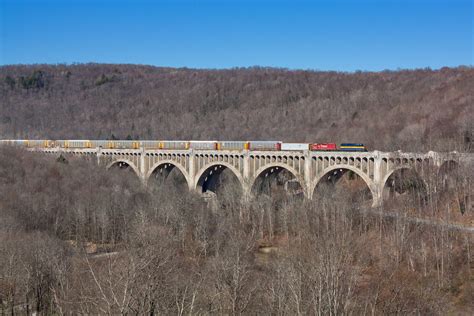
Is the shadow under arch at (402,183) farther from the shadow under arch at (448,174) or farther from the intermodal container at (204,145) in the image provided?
the intermodal container at (204,145)

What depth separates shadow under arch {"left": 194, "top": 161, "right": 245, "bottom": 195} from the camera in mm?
66919

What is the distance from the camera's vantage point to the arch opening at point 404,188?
169 ft

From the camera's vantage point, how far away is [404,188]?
55.7 metres

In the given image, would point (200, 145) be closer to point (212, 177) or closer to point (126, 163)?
point (212, 177)

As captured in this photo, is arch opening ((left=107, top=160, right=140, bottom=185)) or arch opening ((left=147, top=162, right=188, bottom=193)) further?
arch opening ((left=147, top=162, right=188, bottom=193))

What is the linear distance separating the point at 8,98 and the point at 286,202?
10118 cm

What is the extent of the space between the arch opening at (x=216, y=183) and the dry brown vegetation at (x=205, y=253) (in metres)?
4.25

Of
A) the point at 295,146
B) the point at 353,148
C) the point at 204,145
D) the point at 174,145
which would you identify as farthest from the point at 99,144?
the point at 353,148

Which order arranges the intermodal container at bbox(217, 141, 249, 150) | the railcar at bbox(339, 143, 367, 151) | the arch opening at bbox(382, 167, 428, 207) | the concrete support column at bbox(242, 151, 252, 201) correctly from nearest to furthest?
1. the arch opening at bbox(382, 167, 428, 207)
2. the railcar at bbox(339, 143, 367, 151)
3. the concrete support column at bbox(242, 151, 252, 201)
4. the intermodal container at bbox(217, 141, 249, 150)

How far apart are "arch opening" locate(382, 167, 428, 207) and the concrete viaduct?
57cm

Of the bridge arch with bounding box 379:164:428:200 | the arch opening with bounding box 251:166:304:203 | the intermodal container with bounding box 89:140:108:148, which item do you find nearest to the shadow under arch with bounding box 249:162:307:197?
the arch opening with bounding box 251:166:304:203

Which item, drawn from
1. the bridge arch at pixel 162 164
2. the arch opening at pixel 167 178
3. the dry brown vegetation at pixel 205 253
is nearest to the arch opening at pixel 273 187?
the dry brown vegetation at pixel 205 253

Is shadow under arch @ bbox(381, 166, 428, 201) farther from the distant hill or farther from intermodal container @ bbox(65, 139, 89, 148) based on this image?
intermodal container @ bbox(65, 139, 89, 148)

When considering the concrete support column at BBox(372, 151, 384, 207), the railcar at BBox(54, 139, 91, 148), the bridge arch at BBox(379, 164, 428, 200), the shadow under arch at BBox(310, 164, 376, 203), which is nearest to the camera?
the bridge arch at BBox(379, 164, 428, 200)
